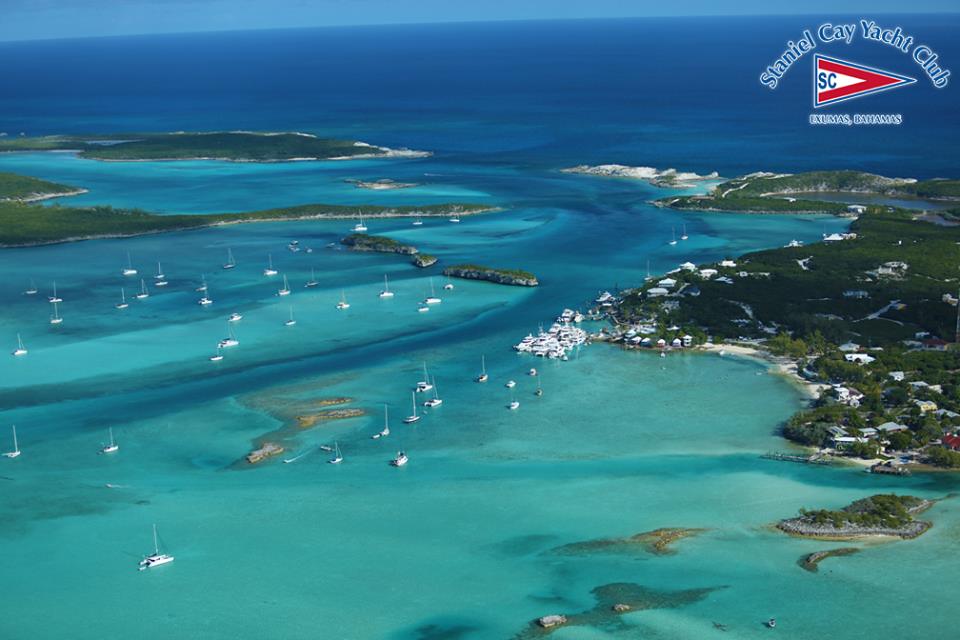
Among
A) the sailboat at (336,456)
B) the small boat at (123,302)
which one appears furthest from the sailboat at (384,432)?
the small boat at (123,302)

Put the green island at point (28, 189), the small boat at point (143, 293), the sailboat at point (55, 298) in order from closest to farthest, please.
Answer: the sailboat at point (55, 298) → the small boat at point (143, 293) → the green island at point (28, 189)

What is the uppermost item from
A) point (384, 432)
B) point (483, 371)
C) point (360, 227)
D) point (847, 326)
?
point (360, 227)

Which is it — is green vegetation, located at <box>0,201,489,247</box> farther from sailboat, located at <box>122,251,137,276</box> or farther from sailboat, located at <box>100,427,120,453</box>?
sailboat, located at <box>100,427,120,453</box>

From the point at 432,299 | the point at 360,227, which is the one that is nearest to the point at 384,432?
the point at 432,299

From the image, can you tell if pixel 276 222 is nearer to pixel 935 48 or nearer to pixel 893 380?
pixel 893 380

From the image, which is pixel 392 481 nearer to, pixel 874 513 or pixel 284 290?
pixel 874 513

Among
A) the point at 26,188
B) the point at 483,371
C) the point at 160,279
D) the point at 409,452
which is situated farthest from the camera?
the point at 26,188

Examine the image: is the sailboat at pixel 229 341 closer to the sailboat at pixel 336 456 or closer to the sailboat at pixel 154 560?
the sailboat at pixel 336 456

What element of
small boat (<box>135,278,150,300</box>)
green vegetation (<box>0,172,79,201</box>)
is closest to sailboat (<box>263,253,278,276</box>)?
small boat (<box>135,278,150,300</box>)
